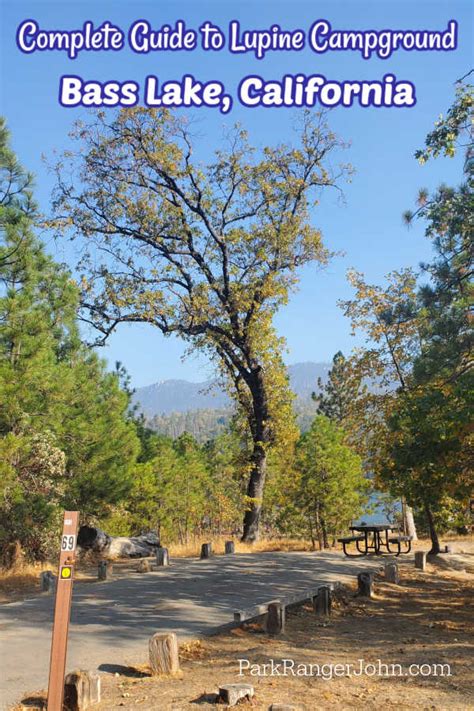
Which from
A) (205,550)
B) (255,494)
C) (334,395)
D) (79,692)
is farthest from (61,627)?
(334,395)

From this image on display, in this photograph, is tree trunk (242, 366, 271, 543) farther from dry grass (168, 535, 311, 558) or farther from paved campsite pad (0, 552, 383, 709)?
paved campsite pad (0, 552, 383, 709)

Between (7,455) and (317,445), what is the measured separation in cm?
1946

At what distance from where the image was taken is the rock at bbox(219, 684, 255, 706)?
19.1ft

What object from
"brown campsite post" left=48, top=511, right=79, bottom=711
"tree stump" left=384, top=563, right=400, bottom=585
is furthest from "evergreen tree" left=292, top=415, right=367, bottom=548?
"brown campsite post" left=48, top=511, right=79, bottom=711

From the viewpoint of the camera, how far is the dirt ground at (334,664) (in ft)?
19.8

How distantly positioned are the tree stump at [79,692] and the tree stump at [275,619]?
12.3ft

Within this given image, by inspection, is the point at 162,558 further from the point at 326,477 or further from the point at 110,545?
the point at 326,477

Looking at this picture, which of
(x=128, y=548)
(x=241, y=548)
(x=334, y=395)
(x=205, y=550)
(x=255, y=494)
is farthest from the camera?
(x=334, y=395)

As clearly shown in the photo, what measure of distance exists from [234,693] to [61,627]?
1802 mm

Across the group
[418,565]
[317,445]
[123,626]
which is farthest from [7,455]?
[317,445]

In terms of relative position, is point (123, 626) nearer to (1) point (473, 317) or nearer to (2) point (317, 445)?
(1) point (473, 317)

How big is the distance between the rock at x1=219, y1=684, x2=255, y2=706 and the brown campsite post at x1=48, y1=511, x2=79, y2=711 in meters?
1.53

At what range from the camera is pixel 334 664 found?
7.37 meters

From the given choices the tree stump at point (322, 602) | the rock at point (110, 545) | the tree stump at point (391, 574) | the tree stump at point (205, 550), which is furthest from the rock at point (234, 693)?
the rock at point (110, 545)
